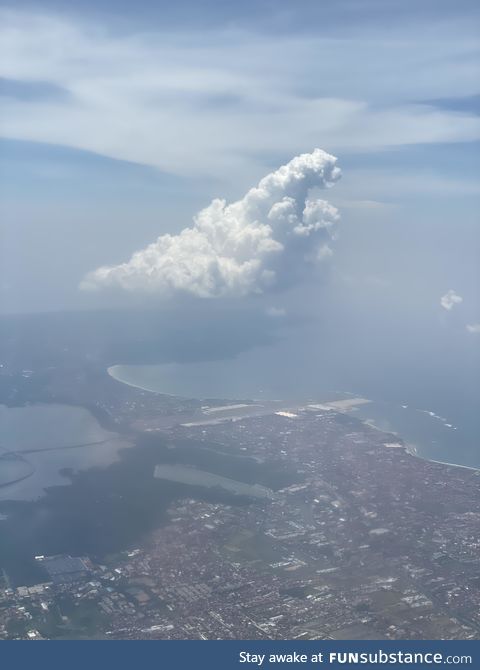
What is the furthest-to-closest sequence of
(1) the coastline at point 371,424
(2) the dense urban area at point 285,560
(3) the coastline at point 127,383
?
(3) the coastline at point 127,383 → (1) the coastline at point 371,424 → (2) the dense urban area at point 285,560

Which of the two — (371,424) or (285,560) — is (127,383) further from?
(285,560)

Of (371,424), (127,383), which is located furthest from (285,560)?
(127,383)

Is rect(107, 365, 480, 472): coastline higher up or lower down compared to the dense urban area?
higher up

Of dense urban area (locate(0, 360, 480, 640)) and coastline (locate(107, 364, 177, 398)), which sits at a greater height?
coastline (locate(107, 364, 177, 398))

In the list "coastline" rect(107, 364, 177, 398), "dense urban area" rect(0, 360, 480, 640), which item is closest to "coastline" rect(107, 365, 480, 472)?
"coastline" rect(107, 364, 177, 398)

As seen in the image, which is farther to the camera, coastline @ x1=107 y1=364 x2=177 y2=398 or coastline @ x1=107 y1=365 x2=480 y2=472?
coastline @ x1=107 y1=364 x2=177 y2=398

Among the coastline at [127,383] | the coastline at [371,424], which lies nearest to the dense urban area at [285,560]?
the coastline at [371,424]

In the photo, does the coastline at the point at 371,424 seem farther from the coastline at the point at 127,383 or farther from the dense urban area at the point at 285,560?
the dense urban area at the point at 285,560

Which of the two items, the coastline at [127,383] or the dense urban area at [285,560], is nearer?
the dense urban area at [285,560]

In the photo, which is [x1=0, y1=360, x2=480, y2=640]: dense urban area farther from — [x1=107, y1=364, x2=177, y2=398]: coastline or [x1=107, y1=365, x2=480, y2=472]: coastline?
[x1=107, y1=364, x2=177, y2=398]: coastline

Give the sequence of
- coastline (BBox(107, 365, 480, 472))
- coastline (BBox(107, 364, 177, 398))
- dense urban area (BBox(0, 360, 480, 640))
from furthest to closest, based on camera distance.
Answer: coastline (BBox(107, 364, 177, 398)) < coastline (BBox(107, 365, 480, 472)) < dense urban area (BBox(0, 360, 480, 640))

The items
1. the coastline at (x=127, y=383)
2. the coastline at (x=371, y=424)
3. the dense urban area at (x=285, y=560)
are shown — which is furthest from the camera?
the coastline at (x=127, y=383)

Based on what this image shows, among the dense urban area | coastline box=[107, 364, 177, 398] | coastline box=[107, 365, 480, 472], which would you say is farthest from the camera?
coastline box=[107, 364, 177, 398]
